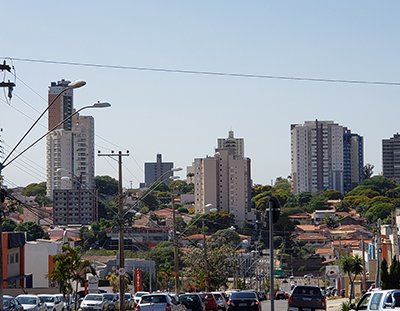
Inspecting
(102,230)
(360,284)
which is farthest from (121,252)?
(102,230)

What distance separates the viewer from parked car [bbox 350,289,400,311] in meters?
31.7

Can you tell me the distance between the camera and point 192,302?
50.1m

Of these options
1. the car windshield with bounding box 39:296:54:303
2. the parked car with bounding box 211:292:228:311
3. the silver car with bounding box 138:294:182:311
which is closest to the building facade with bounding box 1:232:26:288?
the car windshield with bounding box 39:296:54:303

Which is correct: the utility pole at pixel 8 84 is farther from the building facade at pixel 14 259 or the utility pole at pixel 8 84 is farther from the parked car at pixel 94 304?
the building facade at pixel 14 259

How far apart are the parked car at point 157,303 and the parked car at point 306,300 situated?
7079mm

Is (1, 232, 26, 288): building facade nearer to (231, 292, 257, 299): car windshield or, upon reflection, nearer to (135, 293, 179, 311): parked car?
(231, 292, 257, 299): car windshield

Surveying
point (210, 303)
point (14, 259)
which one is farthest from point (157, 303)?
point (14, 259)

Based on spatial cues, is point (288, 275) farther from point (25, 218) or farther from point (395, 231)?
point (395, 231)

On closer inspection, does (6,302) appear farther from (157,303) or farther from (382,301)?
(382,301)

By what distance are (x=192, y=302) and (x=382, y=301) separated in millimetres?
18906

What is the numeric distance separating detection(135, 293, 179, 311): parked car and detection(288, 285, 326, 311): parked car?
7079 mm

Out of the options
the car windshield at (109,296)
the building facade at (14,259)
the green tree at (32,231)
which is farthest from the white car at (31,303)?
the green tree at (32,231)

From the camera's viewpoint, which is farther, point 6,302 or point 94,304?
point 94,304

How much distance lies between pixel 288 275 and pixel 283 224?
32020mm
